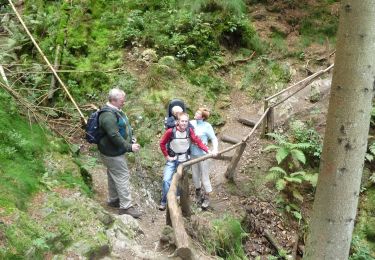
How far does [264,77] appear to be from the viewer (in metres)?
13.1

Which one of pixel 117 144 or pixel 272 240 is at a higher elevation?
pixel 117 144

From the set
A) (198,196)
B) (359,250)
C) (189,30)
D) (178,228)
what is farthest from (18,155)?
(189,30)

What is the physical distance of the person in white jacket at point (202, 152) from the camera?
8.11 meters

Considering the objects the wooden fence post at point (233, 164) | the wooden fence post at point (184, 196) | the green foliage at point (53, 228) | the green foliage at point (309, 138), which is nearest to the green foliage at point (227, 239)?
the wooden fence post at point (184, 196)

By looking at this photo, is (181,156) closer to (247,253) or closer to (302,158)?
(247,253)

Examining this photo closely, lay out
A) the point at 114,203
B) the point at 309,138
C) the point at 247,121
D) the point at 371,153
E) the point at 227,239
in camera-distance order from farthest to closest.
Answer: the point at 247,121
the point at 309,138
the point at 371,153
the point at 114,203
the point at 227,239

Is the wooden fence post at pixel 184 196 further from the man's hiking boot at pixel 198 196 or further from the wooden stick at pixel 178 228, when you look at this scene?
the man's hiking boot at pixel 198 196

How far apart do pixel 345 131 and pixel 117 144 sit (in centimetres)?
370

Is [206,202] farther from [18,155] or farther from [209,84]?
[209,84]

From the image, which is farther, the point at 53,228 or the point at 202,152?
the point at 202,152

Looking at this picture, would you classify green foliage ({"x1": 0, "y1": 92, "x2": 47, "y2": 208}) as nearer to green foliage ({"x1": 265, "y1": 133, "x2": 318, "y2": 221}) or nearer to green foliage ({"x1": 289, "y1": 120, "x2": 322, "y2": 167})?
green foliage ({"x1": 265, "y1": 133, "x2": 318, "y2": 221})

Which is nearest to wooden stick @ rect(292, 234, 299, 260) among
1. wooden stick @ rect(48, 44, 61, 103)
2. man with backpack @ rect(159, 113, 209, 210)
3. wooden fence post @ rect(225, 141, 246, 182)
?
wooden fence post @ rect(225, 141, 246, 182)

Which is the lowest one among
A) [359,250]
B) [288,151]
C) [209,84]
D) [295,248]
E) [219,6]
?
[359,250]

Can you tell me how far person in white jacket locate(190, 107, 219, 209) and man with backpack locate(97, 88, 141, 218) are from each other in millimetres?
1438
